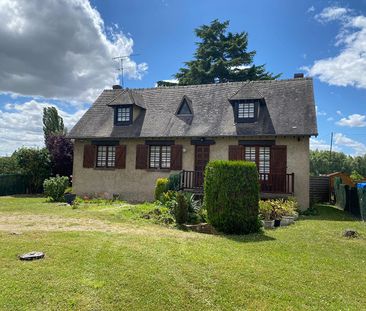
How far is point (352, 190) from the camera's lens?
577 inches

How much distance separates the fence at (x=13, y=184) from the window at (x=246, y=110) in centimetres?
1544

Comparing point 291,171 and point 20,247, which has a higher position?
point 291,171

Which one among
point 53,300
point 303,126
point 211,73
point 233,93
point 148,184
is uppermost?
point 211,73

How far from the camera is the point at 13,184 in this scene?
70.4ft

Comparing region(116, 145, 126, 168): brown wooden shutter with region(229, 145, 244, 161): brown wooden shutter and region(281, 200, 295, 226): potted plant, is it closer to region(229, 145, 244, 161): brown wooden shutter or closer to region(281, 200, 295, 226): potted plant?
region(229, 145, 244, 161): brown wooden shutter

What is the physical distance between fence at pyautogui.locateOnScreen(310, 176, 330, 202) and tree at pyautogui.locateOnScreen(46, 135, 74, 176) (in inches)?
650

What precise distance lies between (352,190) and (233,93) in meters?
8.27

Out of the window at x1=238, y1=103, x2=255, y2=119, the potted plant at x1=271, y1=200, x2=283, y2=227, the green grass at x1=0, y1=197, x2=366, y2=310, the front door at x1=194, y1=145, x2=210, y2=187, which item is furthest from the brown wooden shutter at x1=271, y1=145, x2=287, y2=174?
the green grass at x1=0, y1=197, x2=366, y2=310

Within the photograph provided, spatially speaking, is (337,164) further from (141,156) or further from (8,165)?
(8,165)

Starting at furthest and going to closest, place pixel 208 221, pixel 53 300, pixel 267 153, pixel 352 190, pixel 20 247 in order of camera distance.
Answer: pixel 267 153, pixel 352 190, pixel 208 221, pixel 20 247, pixel 53 300

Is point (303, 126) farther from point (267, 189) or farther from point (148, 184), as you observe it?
point (148, 184)

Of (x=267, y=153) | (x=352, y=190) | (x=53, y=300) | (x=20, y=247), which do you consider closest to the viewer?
(x=53, y=300)

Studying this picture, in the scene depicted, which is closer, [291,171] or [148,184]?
[291,171]

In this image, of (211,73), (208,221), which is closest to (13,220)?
(208,221)
